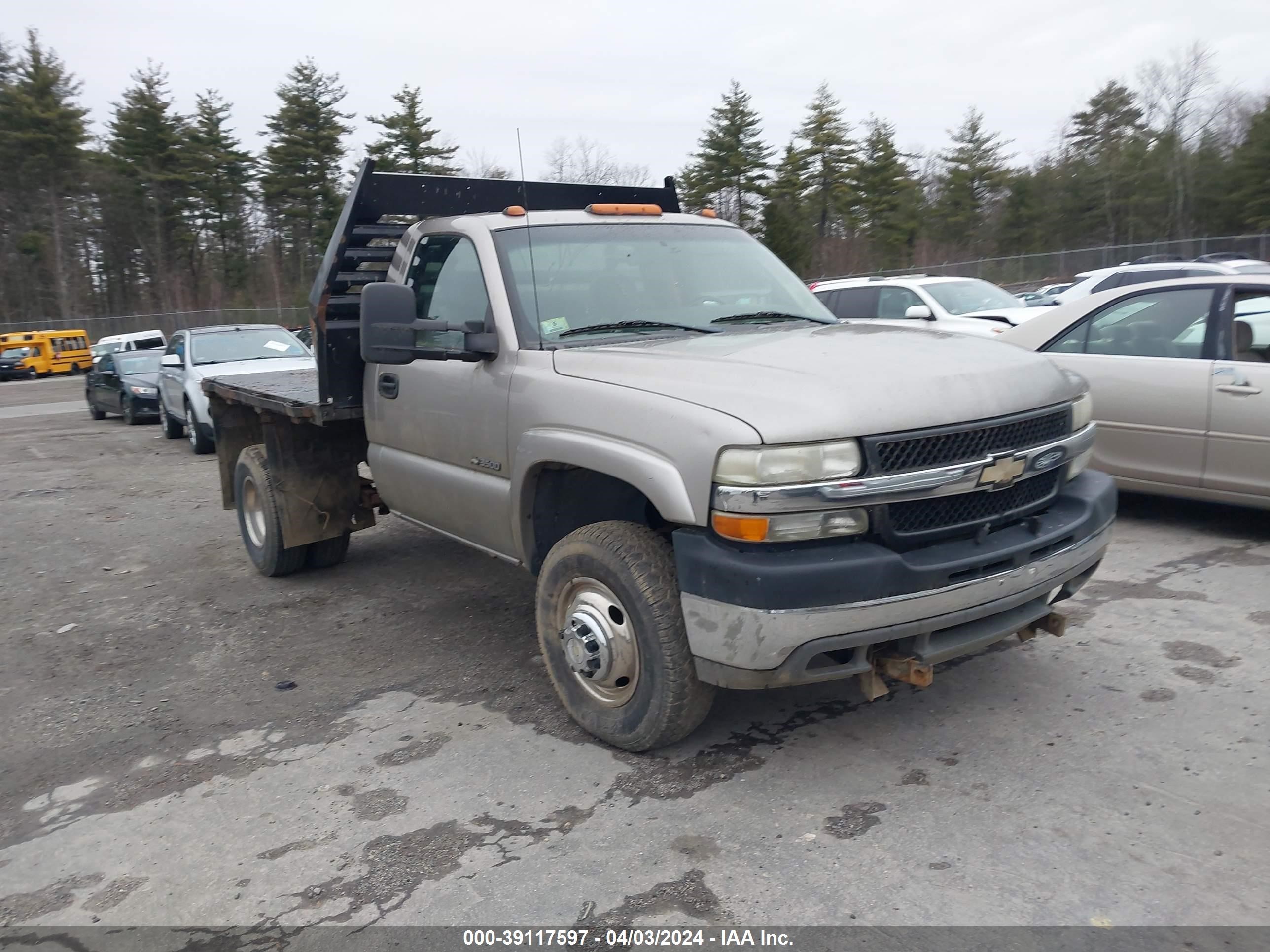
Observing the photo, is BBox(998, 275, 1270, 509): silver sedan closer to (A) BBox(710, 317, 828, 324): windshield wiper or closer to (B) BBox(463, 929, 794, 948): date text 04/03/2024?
(A) BBox(710, 317, 828, 324): windshield wiper

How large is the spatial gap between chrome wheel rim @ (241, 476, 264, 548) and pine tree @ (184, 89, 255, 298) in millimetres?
51362

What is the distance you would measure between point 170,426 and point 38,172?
4339 centimetres

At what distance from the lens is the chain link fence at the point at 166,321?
156ft

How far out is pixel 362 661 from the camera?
201 inches

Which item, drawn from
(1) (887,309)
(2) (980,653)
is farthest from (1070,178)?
(2) (980,653)

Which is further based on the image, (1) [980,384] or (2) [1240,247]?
(2) [1240,247]

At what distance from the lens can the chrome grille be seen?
3.21m

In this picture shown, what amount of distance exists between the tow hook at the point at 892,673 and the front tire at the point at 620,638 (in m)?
0.56

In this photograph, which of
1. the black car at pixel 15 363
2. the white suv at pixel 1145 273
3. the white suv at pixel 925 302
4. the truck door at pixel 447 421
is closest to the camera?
the truck door at pixel 447 421

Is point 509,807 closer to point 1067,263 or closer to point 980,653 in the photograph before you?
point 980,653

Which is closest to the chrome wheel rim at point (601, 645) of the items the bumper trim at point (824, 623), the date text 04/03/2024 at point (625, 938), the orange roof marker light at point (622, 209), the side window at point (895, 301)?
the bumper trim at point (824, 623)

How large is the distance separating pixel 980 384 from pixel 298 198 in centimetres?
5332

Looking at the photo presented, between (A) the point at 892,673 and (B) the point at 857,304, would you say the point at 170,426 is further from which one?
(A) the point at 892,673

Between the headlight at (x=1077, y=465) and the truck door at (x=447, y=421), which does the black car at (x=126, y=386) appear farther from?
the headlight at (x=1077, y=465)
